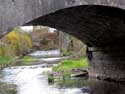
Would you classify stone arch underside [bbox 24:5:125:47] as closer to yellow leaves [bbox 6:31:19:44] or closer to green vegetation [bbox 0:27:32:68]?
green vegetation [bbox 0:27:32:68]

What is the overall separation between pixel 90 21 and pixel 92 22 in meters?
0.25

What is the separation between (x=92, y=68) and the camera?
22234 mm

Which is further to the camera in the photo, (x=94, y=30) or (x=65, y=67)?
(x=65, y=67)

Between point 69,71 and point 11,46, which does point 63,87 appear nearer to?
point 69,71

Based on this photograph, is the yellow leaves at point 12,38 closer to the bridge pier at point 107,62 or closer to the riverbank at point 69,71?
the riverbank at point 69,71

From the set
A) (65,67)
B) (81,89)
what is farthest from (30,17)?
(65,67)

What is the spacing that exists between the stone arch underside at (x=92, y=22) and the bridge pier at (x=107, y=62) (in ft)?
1.23

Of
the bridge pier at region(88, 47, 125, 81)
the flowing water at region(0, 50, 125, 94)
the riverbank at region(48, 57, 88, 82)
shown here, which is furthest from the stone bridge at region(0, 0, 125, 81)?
the riverbank at region(48, 57, 88, 82)

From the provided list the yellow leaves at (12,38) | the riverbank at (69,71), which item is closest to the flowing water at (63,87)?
the riverbank at (69,71)

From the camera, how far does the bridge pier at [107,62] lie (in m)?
19.2

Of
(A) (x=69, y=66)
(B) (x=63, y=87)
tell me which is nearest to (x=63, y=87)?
(B) (x=63, y=87)

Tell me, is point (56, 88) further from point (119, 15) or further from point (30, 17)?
point (30, 17)

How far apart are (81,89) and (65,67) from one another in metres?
9.07

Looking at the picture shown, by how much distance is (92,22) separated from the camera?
1500 centimetres
